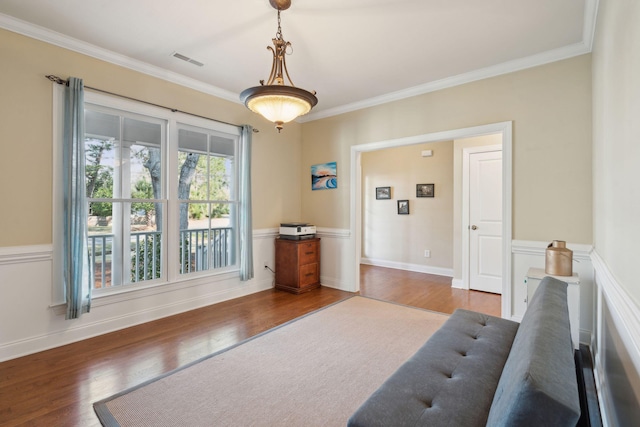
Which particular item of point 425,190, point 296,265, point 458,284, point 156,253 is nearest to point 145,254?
point 156,253

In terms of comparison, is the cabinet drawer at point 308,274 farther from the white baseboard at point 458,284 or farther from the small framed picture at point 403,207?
the small framed picture at point 403,207

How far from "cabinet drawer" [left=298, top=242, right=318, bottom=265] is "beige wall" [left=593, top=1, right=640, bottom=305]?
3.28m

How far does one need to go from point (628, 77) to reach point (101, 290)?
4125 mm

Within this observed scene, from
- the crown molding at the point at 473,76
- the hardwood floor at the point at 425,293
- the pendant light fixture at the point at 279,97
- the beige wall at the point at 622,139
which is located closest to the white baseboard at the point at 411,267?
the hardwood floor at the point at 425,293

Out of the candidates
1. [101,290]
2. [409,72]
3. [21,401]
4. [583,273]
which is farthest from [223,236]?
[583,273]

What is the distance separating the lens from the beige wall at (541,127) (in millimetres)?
2867

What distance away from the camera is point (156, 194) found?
3.50 m

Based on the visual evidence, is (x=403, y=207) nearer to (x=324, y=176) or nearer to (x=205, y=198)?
(x=324, y=176)

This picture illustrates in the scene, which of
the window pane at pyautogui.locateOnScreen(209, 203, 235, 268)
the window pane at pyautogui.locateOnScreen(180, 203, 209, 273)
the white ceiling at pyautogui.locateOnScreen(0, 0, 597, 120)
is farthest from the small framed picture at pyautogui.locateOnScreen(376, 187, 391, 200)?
the window pane at pyautogui.locateOnScreen(180, 203, 209, 273)

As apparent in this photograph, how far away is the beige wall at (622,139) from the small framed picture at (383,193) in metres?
4.31

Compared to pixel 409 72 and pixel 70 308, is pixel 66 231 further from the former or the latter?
pixel 409 72

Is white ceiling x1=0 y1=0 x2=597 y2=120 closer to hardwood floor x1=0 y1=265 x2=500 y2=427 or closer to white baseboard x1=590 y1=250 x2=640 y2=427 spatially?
white baseboard x1=590 y1=250 x2=640 y2=427

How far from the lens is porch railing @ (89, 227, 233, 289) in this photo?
3.20m

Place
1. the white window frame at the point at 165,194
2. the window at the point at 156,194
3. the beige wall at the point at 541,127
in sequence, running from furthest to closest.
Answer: the window at the point at 156,194, the beige wall at the point at 541,127, the white window frame at the point at 165,194
